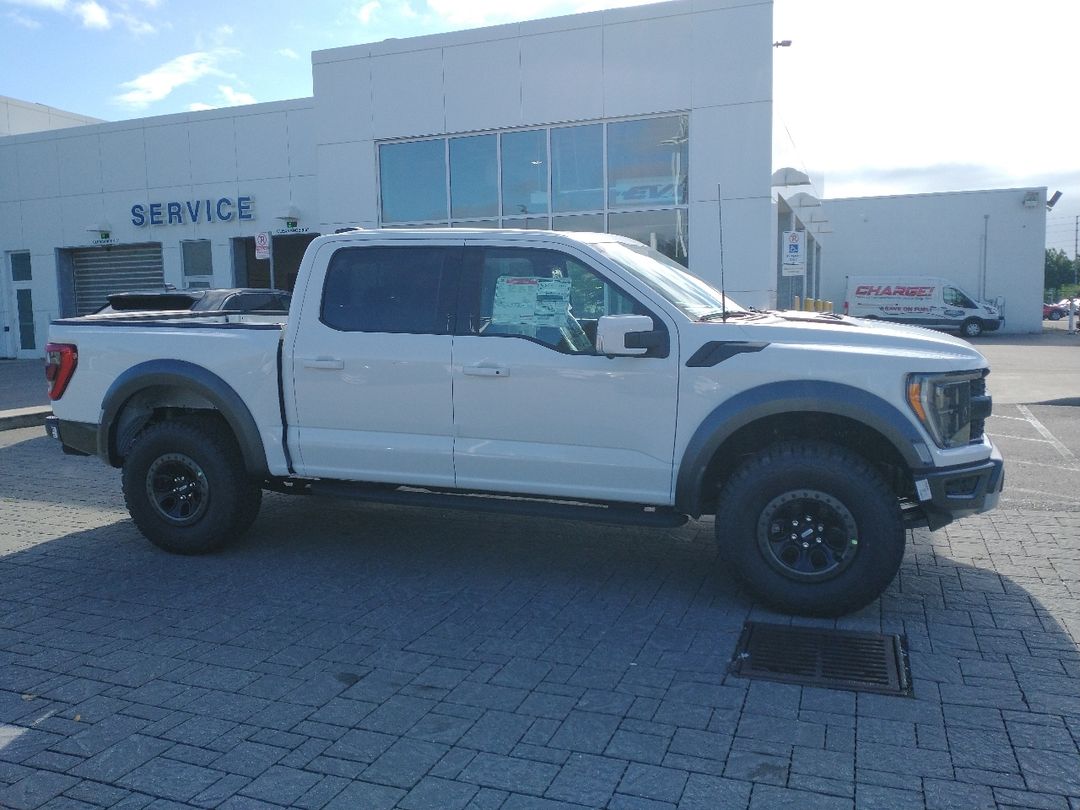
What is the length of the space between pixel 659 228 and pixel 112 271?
49.2ft

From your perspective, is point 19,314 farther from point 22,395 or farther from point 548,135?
point 548,135

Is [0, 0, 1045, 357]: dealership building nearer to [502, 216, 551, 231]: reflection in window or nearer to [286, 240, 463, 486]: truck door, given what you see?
[502, 216, 551, 231]: reflection in window

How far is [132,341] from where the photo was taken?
6.29 metres

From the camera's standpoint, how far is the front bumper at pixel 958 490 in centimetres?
474

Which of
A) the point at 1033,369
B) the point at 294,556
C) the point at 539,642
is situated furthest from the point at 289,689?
the point at 1033,369

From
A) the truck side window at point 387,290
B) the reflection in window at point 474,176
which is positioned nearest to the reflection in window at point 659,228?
the reflection in window at point 474,176

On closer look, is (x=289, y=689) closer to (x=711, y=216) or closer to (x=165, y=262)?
(x=711, y=216)

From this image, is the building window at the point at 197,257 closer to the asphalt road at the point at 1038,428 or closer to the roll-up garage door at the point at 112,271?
the roll-up garage door at the point at 112,271

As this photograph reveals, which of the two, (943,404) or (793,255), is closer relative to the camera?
(943,404)

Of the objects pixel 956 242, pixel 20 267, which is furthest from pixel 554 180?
pixel 956 242

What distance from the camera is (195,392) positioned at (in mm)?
6113

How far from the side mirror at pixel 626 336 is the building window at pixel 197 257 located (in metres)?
18.6

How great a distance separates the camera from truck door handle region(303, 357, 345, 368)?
5.73 metres

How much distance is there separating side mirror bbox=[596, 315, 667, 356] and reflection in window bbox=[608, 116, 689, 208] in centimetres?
1064
